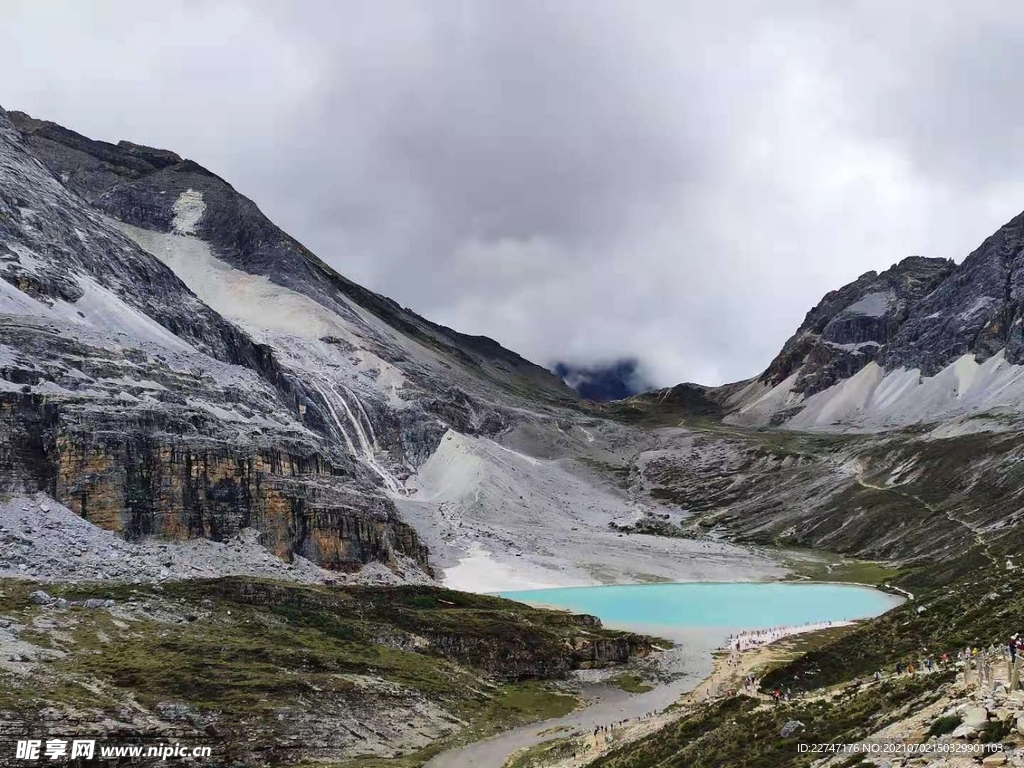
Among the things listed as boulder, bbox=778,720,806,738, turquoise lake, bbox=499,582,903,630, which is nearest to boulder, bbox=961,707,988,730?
boulder, bbox=778,720,806,738

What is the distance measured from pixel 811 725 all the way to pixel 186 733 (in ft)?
119

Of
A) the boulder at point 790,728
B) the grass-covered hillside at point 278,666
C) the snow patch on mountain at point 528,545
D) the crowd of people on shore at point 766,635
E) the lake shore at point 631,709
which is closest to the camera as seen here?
the boulder at point 790,728

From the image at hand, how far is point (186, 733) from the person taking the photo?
156 ft

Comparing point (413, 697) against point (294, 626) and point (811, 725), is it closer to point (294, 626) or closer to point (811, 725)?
point (294, 626)

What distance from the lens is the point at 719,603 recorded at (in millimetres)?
121938

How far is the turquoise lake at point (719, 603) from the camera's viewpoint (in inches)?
4144

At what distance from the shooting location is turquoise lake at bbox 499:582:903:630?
10525cm

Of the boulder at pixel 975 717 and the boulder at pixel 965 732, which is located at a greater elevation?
the boulder at pixel 975 717

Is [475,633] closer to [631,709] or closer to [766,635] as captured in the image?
[631,709]

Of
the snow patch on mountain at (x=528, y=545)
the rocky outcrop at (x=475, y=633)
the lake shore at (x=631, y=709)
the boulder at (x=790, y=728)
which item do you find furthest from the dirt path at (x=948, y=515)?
the boulder at (x=790, y=728)

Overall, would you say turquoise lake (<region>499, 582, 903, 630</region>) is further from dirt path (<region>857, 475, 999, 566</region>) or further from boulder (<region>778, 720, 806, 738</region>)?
boulder (<region>778, 720, 806, 738</region>)

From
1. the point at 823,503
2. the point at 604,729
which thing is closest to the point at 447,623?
the point at 604,729

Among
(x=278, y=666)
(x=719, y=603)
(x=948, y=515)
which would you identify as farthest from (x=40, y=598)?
(x=948, y=515)

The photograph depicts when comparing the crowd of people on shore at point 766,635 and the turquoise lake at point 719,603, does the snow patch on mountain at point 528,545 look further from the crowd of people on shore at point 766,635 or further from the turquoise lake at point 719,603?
the crowd of people on shore at point 766,635
